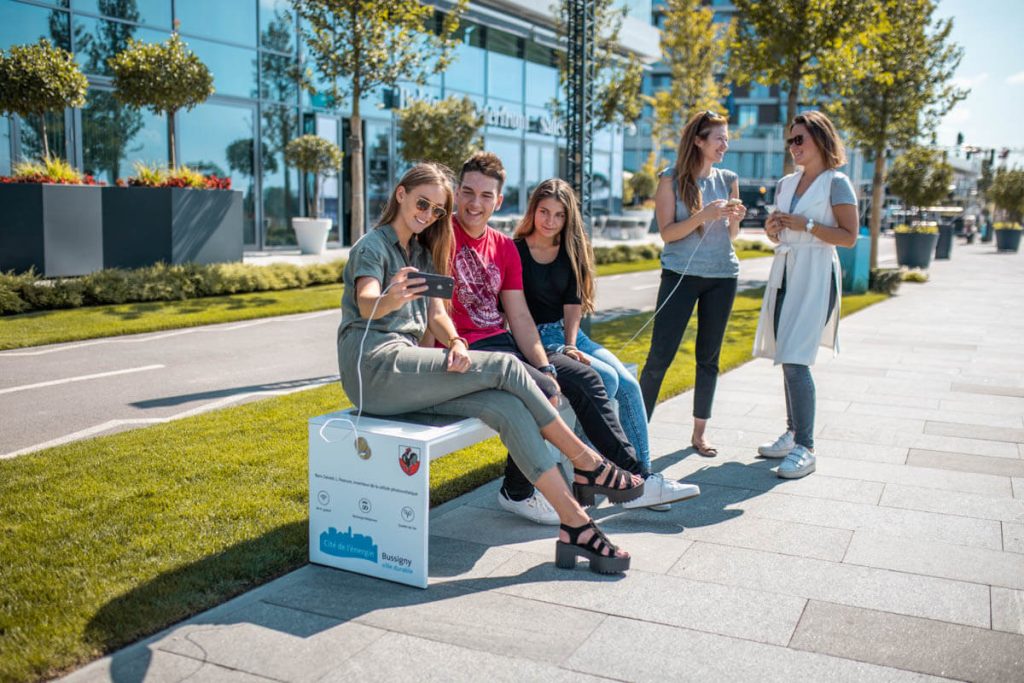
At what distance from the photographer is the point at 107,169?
1920cm

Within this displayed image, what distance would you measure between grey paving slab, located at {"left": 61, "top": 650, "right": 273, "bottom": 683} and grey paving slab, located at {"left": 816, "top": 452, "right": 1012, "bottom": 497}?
364cm

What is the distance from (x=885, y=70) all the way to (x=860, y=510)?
50.2 ft

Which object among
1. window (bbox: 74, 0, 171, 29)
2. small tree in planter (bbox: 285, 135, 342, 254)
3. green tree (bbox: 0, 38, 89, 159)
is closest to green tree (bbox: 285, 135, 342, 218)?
small tree in planter (bbox: 285, 135, 342, 254)

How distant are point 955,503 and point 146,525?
12.8ft

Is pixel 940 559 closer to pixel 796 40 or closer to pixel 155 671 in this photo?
pixel 155 671

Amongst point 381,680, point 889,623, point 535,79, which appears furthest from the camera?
point 535,79

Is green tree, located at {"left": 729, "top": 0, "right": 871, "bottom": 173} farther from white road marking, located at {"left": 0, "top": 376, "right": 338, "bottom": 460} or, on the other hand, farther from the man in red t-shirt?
the man in red t-shirt

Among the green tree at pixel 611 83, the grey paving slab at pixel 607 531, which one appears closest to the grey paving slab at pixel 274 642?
the grey paving slab at pixel 607 531

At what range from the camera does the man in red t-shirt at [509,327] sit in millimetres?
4336

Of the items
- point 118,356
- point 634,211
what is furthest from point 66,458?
point 634,211

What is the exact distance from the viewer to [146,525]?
13.7 ft

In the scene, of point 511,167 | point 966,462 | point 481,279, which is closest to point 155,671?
point 481,279

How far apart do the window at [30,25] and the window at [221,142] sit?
275cm

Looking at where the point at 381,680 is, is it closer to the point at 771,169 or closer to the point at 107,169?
the point at 107,169
